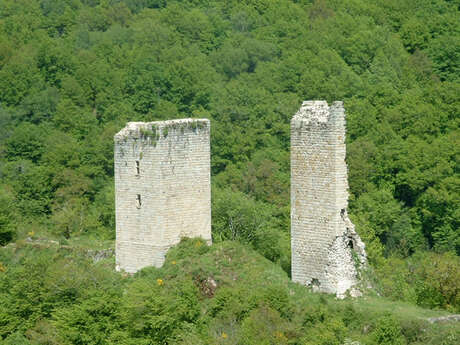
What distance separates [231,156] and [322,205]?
998 inches

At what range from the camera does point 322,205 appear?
84.8 ft

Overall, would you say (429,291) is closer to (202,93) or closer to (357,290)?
(357,290)

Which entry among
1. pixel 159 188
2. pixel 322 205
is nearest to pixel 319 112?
pixel 322 205

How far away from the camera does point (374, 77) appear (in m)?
55.2

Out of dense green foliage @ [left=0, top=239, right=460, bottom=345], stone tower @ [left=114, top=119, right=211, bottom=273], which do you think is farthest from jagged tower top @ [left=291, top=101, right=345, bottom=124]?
dense green foliage @ [left=0, top=239, right=460, bottom=345]

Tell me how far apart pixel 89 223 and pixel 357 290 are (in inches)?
672

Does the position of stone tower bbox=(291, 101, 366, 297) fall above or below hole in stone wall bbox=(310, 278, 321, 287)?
above

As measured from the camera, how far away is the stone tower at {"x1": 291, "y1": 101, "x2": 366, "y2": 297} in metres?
25.7

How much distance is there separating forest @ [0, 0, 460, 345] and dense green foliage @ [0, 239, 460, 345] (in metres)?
0.05

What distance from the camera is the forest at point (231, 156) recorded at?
25266 millimetres

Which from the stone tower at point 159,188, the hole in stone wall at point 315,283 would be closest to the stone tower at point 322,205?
the hole in stone wall at point 315,283

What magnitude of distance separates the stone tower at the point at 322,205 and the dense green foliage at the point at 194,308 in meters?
0.62

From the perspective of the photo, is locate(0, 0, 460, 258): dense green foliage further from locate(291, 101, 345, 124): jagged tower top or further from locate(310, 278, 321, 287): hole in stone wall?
locate(291, 101, 345, 124): jagged tower top

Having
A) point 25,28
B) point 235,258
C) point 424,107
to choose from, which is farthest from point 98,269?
point 25,28
